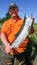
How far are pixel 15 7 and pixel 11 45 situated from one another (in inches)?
44.2

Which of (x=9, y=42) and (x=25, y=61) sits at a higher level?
(x=9, y=42)

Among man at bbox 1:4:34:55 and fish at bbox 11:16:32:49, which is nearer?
fish at bbox 11:16:32:49

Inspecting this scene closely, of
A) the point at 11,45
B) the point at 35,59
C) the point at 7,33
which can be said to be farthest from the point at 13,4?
the point at 35,59

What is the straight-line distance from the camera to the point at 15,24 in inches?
332

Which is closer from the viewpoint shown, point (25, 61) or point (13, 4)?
point (13, 4)

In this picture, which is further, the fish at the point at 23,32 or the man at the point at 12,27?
the man at the point at 12,27

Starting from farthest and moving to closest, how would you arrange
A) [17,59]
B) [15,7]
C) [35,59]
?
1. [35,59]
2. [17,59]
3. [15,7]

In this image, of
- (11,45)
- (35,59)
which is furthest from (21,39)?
(35,59)

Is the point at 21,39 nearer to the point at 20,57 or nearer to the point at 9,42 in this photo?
the point at 9,42

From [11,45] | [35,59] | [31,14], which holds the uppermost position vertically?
[31,14]

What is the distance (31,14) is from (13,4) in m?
1.15

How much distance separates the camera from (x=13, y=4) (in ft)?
27.7

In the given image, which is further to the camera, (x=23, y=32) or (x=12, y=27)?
(x=12, y=27)

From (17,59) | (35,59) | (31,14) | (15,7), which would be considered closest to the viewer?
(31,14)
